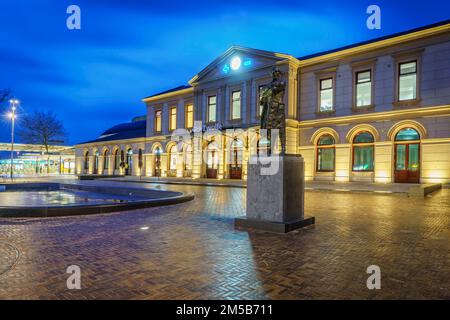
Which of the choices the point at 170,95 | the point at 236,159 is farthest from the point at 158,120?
the point at 236,159

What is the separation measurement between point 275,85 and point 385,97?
18846mm

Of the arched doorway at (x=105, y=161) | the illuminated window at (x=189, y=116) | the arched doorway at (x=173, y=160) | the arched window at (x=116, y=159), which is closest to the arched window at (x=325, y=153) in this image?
the illuminated window at (x=189, y=116)

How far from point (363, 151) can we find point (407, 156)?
10.0 ft

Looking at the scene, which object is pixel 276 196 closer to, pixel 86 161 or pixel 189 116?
pixel 189 116

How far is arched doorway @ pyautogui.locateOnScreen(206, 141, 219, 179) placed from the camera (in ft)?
107

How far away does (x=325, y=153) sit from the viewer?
26.3 m

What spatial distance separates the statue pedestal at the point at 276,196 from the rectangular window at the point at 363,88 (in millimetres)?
19209

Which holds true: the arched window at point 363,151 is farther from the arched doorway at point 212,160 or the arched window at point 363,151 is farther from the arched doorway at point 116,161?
the arched doorway at point 116,161

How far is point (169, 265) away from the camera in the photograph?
16.5ft

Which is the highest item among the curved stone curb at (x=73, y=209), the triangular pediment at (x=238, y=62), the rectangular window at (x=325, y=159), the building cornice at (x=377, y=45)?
the triangular pediment at (x=238, y=62)

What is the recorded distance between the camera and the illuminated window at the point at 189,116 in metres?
35.8

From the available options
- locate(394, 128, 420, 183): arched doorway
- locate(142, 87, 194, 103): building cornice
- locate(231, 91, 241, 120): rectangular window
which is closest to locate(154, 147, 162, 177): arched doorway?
locate(142, 87, 194, 103): building cornice
